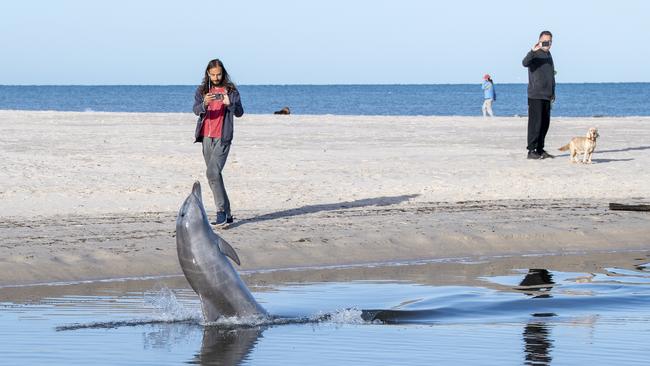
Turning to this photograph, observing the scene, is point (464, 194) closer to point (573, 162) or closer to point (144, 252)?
point (573, 162)

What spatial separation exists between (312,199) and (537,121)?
598 centimetres

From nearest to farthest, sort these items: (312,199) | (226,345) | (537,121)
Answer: (226,345) < (312,199) < (537,121)

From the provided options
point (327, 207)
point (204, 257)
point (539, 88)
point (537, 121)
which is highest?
point (539, 88)

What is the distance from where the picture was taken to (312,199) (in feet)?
53.6

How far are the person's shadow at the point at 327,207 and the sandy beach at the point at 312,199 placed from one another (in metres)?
0.02

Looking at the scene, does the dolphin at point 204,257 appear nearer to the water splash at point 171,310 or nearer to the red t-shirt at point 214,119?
the water splash at point 171,310

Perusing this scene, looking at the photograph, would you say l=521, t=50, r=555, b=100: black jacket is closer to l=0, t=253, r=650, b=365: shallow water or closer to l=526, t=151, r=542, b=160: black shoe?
l=526, t=151, r=542, b=160: black shoe

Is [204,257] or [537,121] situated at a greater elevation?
[537,121]

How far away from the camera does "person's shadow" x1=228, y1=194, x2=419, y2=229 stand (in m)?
14.3

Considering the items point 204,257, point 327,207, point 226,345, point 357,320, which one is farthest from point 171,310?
point 327,207

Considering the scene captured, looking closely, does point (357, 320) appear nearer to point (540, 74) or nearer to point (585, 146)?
point (585, 146)

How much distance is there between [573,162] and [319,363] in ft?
43.3

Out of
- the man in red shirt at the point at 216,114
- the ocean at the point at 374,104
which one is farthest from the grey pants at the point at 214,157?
the ocean at the point at 374,104

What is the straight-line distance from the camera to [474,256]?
13281mm
